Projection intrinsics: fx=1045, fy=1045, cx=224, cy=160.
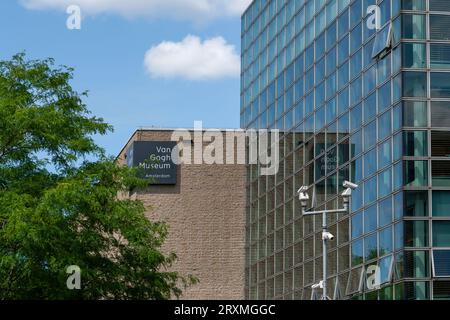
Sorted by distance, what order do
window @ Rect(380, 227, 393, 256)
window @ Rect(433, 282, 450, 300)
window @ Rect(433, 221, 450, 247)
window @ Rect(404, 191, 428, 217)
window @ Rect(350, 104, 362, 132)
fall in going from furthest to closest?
1. window @ Rect(350, 104, 362, 132)
2. window @ Rect(380, 227, 393, 256)
3. window @ Rect(404, 191, 428, 217)
4. window @ Rect(433, 221, 450, 247)
5. window @ Rect(433, 282, 450, 300)

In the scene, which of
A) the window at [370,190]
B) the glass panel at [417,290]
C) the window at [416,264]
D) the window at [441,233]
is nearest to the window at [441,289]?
the glass panel at [417,290]

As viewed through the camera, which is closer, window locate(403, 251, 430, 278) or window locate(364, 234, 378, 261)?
window locate(403, 251, 430, 278)

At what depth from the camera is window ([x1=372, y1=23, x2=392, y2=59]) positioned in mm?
42684

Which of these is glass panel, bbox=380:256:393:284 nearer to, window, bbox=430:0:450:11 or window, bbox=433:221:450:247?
window, bbox=433:221:450:247

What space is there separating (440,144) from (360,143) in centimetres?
546

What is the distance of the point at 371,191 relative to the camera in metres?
44.0

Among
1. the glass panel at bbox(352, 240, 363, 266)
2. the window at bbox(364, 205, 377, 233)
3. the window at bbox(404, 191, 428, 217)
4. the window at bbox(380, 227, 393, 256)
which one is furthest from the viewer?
the glass panel at bbox(352, 240, 363, 266)

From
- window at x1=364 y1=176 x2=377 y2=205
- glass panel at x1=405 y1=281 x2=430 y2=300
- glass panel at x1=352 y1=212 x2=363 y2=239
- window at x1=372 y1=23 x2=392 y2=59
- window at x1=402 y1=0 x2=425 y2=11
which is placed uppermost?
window at x1=402 y1=0 x2=425 y2=11

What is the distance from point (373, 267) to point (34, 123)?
650 inches

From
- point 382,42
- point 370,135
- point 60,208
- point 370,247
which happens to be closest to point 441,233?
point 370,247

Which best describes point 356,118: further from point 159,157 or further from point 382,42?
point 159,157

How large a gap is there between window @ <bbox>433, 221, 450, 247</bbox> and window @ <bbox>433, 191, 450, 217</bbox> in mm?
417

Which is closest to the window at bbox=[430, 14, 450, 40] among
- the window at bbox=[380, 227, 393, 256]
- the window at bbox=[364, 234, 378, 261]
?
the window at bbox=[380, 227, 393, 256]
